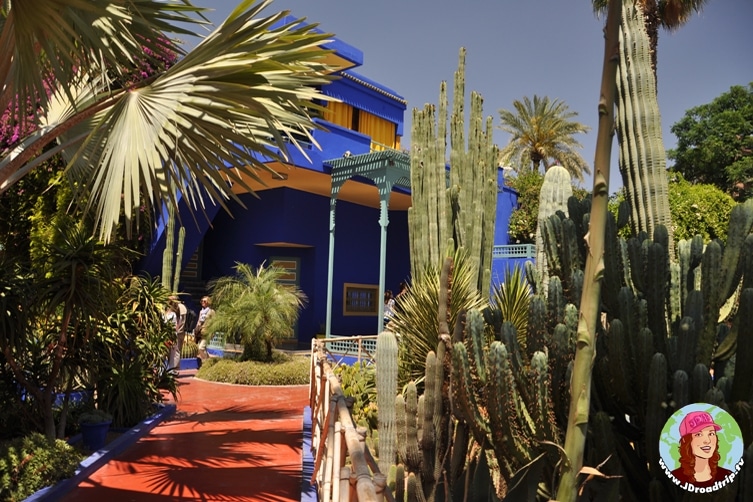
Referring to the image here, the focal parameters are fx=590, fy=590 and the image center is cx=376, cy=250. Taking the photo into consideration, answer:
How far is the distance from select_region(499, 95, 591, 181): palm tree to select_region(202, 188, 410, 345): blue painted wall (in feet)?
32.8

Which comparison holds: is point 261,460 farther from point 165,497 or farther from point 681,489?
point 681,489

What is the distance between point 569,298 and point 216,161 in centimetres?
295

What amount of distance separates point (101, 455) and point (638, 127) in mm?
5848

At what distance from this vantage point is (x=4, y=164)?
489 cm

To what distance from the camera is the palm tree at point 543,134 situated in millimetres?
25891

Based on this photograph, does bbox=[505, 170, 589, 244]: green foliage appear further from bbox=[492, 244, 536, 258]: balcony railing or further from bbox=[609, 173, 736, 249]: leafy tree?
bbox=[609, 173, 736, 249]: leafy tree

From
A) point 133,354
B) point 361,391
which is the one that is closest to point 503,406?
point 361,391

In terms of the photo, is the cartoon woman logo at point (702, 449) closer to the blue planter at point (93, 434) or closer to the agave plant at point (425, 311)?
the agave plant at point (425, 311)

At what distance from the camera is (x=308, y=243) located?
17.0 metres

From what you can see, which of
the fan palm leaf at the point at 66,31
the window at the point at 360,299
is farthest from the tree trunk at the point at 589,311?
the window at the point at 360,299

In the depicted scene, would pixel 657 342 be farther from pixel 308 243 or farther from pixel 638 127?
pixel 308 243

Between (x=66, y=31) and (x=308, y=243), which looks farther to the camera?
(x=308, y=243)

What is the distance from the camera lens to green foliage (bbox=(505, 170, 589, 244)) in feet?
61.5

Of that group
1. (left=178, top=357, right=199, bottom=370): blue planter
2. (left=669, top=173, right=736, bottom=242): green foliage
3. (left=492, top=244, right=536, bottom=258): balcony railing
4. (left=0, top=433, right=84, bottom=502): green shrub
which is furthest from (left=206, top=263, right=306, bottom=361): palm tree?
(left=669, top=173, right=736, bottom=242): green foliage
